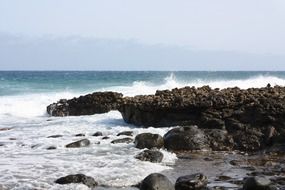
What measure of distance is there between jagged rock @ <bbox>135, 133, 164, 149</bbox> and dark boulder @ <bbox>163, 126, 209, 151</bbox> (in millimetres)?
207

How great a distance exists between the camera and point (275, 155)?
44.8 ft

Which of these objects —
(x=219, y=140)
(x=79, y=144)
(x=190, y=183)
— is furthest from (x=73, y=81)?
(x=190, y=183)

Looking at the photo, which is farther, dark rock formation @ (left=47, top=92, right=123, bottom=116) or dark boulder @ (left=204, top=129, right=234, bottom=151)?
dark rock formation @ (left=47, top=92, right=123, bottom=116)

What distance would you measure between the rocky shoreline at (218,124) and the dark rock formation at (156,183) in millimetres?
2051

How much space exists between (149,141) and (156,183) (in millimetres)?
4862

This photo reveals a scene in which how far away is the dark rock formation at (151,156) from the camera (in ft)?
41.0

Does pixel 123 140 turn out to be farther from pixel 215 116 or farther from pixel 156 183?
pixel 156 183

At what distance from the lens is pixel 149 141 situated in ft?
46.9

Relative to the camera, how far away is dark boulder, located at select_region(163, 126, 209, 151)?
565 inches

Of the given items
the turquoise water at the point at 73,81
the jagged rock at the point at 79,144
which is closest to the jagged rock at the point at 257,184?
the jagged rock at the point at 79,144

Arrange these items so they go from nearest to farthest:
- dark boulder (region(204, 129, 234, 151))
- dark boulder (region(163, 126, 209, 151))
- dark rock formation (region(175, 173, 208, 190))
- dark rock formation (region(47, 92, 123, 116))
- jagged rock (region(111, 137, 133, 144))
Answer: dark rock formation (region(175, 173, 208, 190)) < dark boulder (region(163, 126, 209, 151)) < dark boulder (region(204, 129, 234, 151)) < jagged rock (region(111, 137, 133, 144)) < dark rock formation (region(47, 92, 123, 116))

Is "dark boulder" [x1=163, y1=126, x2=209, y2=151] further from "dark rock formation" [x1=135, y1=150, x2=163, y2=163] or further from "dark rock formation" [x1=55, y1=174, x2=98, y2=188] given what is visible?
"dark rock formation" [x1=55, y1=174, x2=98, y2=188]

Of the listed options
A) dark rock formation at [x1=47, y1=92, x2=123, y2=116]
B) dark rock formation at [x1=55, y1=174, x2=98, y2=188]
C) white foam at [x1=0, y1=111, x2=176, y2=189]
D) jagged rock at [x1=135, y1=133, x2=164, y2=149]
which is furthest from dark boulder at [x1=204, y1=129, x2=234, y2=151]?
dark rock formation at [x1=47, y1=92, x2=123, y2=116]

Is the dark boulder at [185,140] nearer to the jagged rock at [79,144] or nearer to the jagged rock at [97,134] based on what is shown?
the jagged rock at [79,144]
